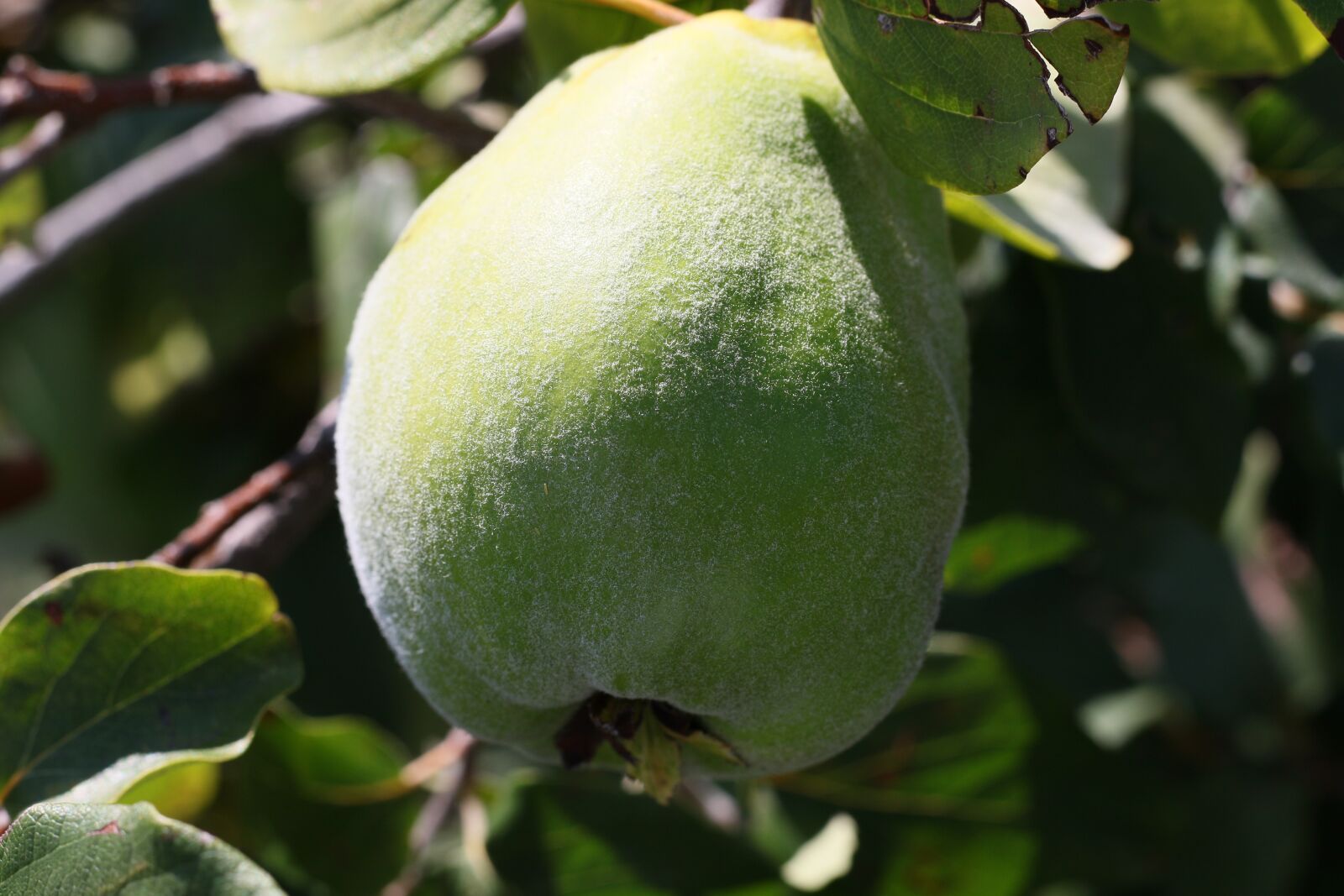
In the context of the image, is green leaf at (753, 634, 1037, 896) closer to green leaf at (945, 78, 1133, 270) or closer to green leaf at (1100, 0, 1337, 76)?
green leaf at (945, 78, 1133, 270)

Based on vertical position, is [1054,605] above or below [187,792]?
below

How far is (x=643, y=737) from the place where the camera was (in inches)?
31.7

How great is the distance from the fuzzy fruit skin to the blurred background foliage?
258 millimetres

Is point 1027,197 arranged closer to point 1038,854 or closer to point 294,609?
point 1038,854

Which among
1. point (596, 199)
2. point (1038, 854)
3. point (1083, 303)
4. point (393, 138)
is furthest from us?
point (393, 138)

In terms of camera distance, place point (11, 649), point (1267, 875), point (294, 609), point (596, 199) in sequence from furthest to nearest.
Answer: point (294, 609) → point (1267, 875) → point (11, 649) → point (596, 199)

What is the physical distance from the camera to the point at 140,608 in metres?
0.85

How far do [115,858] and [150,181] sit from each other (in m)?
1.02

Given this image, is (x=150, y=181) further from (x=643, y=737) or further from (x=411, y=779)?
(x=643, y=737)

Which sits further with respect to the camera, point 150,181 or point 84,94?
point 150,181

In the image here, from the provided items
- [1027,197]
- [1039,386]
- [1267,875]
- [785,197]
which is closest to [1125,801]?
[1267,875]

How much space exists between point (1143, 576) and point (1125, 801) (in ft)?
1.47

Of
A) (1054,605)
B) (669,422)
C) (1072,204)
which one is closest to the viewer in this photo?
(669,422)

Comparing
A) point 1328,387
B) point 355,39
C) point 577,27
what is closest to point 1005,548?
point 1328,387
